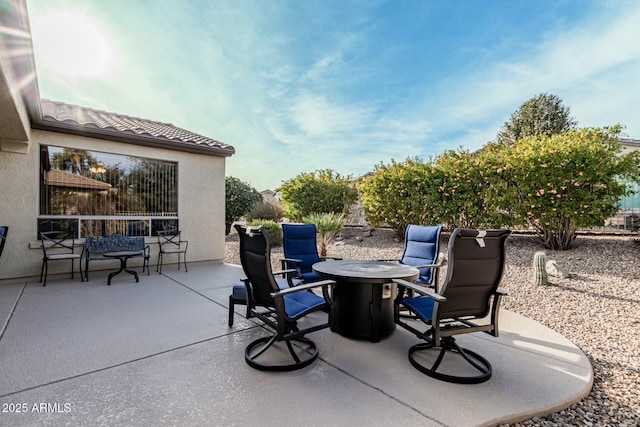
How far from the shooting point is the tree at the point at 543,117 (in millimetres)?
19656

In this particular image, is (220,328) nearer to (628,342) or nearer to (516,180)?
(628,342)

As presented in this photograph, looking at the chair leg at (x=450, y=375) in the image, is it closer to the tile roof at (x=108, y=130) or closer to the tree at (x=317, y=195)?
the tile roof at (x=108, y=130)

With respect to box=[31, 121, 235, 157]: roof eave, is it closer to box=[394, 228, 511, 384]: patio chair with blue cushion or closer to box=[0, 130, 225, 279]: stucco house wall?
box=[0, 130, 225, 279]: stucco house wall

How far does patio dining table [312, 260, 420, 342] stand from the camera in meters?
3.14

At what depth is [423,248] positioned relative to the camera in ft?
14.4

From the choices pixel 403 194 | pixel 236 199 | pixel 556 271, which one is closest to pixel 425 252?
pixel 556 271

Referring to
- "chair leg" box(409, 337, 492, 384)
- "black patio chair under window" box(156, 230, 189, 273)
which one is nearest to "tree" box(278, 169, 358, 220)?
"black patio chair under window" box(156, 230, 189, 273)

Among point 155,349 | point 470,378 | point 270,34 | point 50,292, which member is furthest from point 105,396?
point 270,34

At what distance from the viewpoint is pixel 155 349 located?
298 cm

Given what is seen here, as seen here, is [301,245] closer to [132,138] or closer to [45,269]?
[132,138]

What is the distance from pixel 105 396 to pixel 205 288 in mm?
3292

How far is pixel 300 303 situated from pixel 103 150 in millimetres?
6239

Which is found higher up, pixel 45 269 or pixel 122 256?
pixel 122 256

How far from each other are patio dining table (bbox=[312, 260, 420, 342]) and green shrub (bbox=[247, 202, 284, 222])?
40.0 ft
